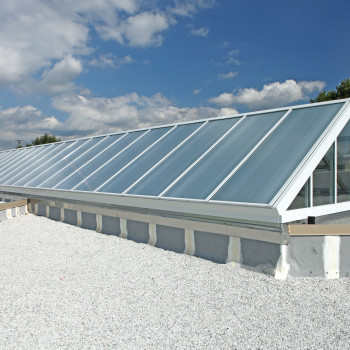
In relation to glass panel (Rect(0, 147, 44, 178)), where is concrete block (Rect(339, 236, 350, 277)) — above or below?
below

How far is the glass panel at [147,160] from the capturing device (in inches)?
374

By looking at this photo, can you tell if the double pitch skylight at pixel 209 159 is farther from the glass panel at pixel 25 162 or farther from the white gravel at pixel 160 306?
the glass panel at pixel 25 162

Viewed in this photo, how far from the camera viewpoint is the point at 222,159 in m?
7.73

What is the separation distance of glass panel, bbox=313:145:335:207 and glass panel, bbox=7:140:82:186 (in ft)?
38.3

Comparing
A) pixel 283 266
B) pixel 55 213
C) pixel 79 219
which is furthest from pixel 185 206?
pixel 55 213

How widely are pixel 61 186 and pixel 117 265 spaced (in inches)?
228

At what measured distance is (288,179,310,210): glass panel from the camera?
6.04 m

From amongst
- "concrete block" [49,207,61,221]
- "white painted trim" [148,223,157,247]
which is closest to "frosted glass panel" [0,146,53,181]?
"concrete block" [49,207,61,221]

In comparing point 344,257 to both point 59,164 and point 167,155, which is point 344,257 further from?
point 59,164

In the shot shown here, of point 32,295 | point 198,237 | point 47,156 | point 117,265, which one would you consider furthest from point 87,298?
point 47,156

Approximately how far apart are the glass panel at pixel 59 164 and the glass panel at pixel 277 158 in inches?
352

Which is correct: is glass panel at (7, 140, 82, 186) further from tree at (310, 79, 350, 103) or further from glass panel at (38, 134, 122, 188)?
tree at (310, 79, 350, 103)

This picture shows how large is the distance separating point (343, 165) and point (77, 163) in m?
9.47

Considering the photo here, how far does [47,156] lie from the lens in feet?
55.6
